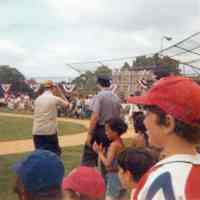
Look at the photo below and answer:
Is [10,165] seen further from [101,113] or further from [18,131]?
[18,131]

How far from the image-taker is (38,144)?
9.23 meters

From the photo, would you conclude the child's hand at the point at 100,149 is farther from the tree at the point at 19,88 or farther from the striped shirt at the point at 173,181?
the tree at the point at 19,88

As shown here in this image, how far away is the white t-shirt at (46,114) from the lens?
9086 mm

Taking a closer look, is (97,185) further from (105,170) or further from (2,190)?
(2,190)

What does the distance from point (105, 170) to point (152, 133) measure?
521 centimetres

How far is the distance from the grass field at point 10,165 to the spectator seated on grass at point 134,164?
1982 millimetres

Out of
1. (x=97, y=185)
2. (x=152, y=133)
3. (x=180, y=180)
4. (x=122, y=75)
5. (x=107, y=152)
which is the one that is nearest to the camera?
(x=180, y=180)

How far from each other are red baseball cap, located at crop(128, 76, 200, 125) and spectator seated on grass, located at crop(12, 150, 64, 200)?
2.08 ft

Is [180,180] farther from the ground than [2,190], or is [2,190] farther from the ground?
[180,180]

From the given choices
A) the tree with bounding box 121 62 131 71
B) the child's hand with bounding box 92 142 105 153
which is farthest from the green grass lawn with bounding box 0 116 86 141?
the child's hand with bounding box 92 142 105 153

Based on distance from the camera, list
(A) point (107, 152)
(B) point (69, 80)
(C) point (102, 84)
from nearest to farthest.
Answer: (A) point (107, 152) → (C) point (102, 84) → (B) point (69, 80)

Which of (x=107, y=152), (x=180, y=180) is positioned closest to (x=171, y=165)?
(x=180, y=180)

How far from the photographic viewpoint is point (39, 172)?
289 cm

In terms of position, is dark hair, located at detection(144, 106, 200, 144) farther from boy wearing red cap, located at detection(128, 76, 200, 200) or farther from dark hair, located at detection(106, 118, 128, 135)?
dark hair, located at detection(106, 118, 128, 135)
